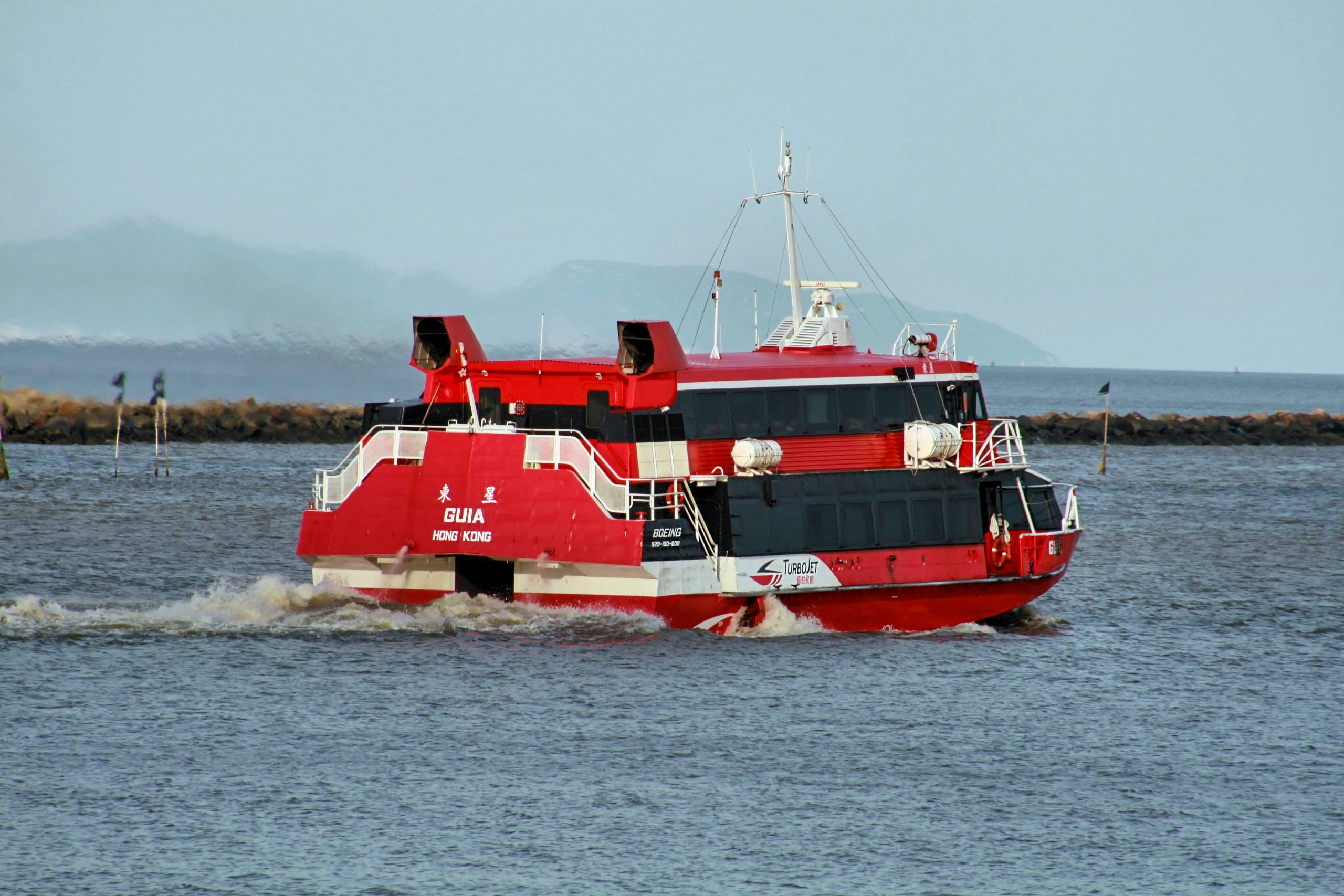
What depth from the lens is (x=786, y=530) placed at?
2722 centimetres

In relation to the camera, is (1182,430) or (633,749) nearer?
(633,749)

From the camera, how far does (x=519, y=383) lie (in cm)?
2850

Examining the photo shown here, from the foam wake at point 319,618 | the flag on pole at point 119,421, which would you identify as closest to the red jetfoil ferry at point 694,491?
the foam wake at point 319,618

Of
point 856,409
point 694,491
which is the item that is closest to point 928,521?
point 856,409

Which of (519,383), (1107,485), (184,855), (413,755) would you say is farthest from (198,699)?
(1107,485)

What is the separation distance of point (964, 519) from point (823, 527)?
10.5 ft

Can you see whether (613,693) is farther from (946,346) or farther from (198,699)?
(946,346)

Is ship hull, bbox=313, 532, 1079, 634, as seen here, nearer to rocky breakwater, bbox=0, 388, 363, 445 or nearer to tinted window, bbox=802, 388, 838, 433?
tinted window, bbox=802, 388, 838, 433

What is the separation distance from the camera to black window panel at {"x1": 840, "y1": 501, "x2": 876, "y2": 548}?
91.1 feet

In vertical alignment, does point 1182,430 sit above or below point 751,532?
above

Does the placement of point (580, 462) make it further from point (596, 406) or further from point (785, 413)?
point (785, 413)

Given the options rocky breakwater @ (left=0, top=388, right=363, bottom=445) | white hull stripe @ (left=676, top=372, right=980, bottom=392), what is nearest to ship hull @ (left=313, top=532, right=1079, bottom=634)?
white hull stripe @ (left=676, top=372, right=980, bottom=392)

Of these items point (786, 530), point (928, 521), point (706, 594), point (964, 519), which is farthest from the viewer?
point (964, 519)

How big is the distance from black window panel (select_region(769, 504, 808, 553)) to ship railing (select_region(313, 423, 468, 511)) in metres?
5.67
